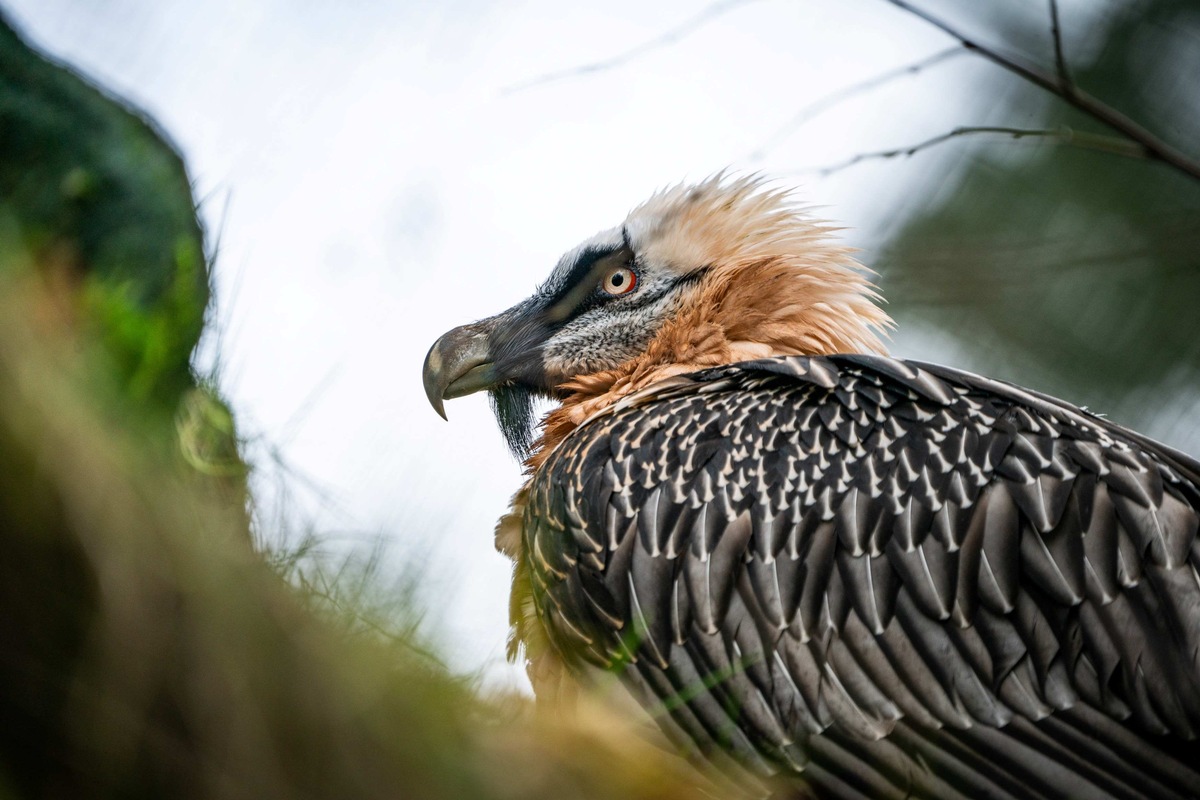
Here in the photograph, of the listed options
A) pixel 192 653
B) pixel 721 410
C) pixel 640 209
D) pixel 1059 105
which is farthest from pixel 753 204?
pixel 192 653

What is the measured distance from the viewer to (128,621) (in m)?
1.37

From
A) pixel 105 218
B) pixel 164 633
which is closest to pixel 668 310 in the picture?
pixel 105 218

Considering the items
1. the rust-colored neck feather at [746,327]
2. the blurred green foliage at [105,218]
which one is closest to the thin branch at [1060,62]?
the rust-colored neck feather at [746,327]

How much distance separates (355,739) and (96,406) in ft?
2.05

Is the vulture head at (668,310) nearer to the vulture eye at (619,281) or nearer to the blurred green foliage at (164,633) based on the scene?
the vulture eye at (619,281)

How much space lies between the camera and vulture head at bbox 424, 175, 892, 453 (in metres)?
4.91

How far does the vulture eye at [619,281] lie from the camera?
5.32 meters

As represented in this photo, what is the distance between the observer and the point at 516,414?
539cm

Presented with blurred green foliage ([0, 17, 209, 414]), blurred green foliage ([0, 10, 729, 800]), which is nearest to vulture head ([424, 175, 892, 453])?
blurred green foliage ([0, 17, 209, 414])

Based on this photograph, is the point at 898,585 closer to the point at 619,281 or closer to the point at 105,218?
the point at 619,281

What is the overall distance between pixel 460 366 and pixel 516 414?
0.40 metres

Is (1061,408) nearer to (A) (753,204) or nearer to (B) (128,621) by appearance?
(A) (753,204)

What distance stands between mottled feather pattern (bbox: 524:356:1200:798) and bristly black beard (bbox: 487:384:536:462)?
141 centimetres

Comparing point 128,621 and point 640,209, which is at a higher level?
point 640,209
